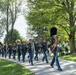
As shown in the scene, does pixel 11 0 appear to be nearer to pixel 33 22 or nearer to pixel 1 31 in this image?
pixel 33 22

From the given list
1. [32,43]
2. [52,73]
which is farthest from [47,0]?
[52,73]

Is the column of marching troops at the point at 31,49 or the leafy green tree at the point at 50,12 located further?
the leafy green tree at the point at 50,12

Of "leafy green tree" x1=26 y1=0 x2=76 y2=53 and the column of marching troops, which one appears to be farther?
"leafy green tree" x1=26 y1=0 x2=76 y2=53

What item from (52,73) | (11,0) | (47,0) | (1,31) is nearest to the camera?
(52,73)

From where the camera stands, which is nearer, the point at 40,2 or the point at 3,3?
the point at 40,2

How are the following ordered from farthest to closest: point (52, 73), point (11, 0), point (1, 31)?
point (1, 31)
point (11, 0)
point (52, 73)

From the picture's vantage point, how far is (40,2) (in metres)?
33.7

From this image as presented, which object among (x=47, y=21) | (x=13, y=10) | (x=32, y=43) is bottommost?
(x=32, y=43)

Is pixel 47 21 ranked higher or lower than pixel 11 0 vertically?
lower

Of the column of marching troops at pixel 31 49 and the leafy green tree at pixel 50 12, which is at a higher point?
the leafy green tree at pixel 50 12

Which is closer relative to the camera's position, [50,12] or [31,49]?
[31,49]

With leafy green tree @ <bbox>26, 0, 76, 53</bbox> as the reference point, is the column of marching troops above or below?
below

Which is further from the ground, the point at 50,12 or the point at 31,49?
the point at 50,12

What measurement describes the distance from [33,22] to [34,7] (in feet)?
6.39
